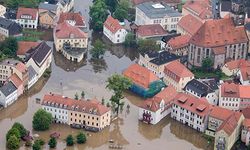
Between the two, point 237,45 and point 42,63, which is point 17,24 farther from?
point 237,45

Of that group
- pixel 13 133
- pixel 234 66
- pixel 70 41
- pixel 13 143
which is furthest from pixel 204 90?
pixel 13 143

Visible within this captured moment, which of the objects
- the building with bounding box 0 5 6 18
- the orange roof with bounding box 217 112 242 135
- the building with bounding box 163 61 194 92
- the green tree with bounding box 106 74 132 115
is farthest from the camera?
the building with bounding box 0 5 6 18

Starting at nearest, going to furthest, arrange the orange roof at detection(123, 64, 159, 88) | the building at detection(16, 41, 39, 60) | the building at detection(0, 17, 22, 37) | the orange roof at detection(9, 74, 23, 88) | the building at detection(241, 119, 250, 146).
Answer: the building at detection(241, 119, 250, 146) → the orange roof at detection(9, 74, 23, 88) → the orange roof at detection(123, 64, 159, 88) → the building at detection(16, 41, 39, 60) → the building at detection(0, 17, 22, 37)

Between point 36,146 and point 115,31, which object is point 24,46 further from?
point 36,146

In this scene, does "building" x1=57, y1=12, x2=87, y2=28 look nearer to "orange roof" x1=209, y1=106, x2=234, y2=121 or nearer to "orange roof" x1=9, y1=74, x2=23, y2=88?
"orange roof" x1=9, y1=74, x2=23, y2=88

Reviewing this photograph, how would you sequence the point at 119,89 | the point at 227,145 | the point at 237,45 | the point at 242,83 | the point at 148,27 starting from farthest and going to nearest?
the point at 148,27 < the point at 237,45 < the point at 242,83 < the point at 119,89 < the point at 227,145

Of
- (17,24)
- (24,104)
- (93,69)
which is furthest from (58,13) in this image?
(24,104)

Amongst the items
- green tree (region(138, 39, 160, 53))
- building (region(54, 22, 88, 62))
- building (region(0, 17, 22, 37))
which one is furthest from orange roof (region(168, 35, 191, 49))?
building (region(0, 17, 22, 37))
